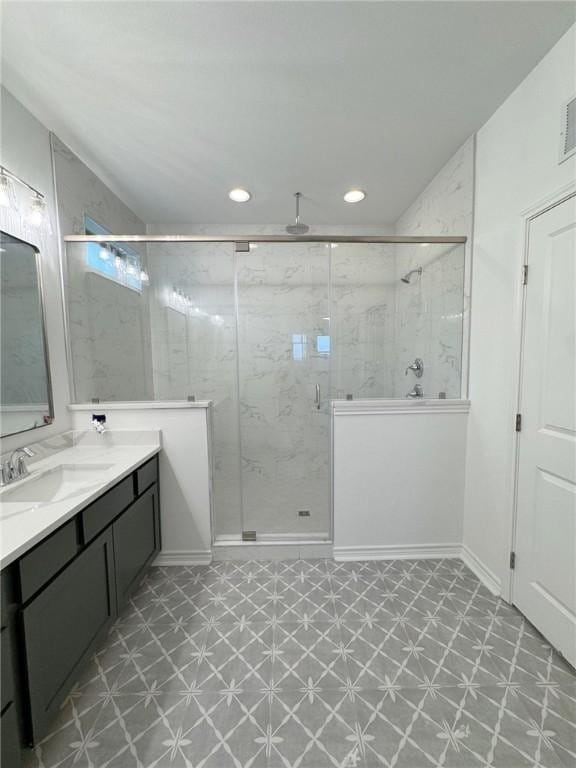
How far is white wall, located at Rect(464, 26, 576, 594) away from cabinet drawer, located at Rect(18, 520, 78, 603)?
86.4 inches

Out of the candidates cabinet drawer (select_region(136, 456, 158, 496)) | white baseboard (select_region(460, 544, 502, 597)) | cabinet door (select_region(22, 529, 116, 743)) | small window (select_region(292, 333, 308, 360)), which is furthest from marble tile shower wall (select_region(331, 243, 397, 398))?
cabinet door (select_region(22, 529, 116, 743))

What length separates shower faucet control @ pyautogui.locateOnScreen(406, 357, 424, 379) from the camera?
270 cm

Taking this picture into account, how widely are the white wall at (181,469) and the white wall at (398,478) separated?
94cm

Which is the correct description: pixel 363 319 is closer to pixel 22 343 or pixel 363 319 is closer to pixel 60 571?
pixel 22 343

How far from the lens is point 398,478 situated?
92.0 inches

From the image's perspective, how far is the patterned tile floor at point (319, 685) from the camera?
47.0 inches

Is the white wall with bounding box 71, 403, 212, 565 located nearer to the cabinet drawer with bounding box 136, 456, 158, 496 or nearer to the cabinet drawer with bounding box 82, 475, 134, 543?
the cabinet drawer with bounding box 136, 456, 158, 496

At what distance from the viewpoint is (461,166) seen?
222 cm

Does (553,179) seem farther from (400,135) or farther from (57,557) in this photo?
(57,557)

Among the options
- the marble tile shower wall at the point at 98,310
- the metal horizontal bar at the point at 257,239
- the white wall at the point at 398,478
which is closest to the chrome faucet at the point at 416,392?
the white wall at the point at 398,478

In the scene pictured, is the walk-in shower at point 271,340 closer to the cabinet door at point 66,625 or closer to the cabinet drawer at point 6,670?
the cabinet door at point 66,625

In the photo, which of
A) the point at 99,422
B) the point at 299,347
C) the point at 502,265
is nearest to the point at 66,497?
the point at 99,422

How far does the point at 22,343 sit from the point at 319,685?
7.28 feet

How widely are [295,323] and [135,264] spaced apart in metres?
1.36
